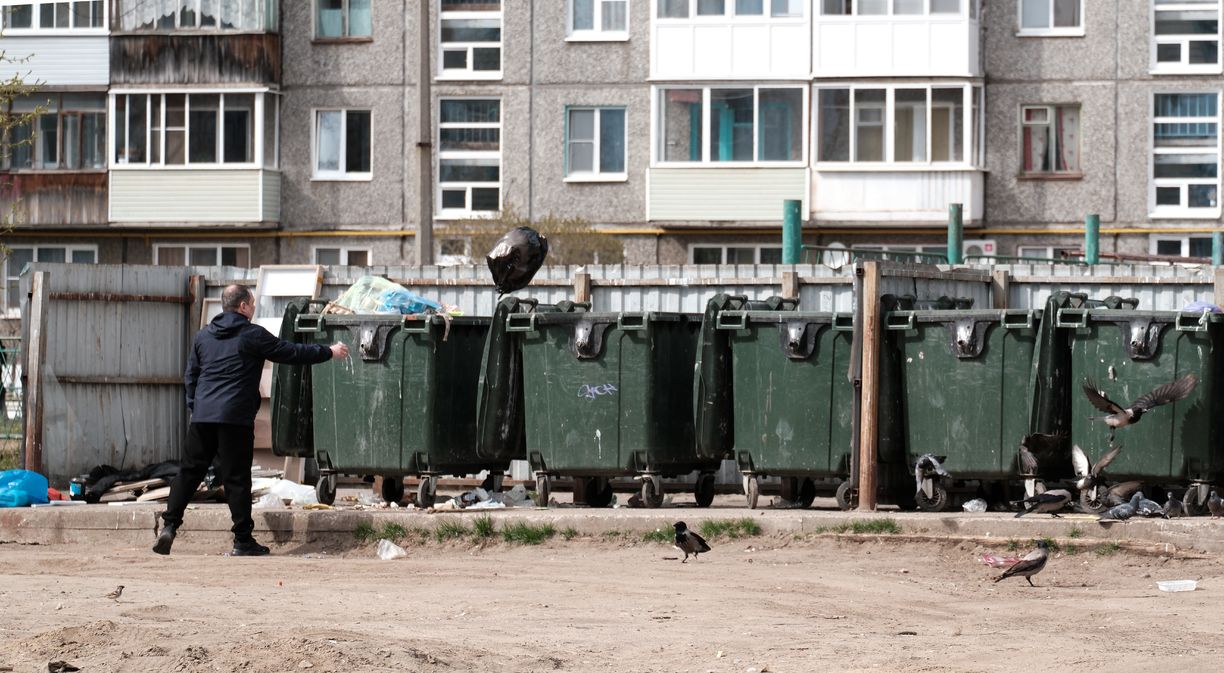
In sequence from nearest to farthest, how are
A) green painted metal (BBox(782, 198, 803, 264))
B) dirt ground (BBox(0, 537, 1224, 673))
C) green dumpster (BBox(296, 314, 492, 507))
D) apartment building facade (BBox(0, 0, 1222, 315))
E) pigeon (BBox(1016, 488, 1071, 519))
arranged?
dirt ground (BBox(0, 537, 1224, 673)) < pigeon (BBox(1016, 488, 1071, 519)) < green dumpster (BBox(296, 314, 492, 507)) < green painted metal (BBox(782, 198, 803, 264)) < apartment building facade (BBox(0, 0, 1222, 315))

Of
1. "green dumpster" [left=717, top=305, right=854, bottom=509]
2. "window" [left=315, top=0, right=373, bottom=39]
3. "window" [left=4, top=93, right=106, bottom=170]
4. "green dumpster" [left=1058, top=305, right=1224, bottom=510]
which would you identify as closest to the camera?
"green dumpster" [left=1058, top=305, right=1224, bottom=510]

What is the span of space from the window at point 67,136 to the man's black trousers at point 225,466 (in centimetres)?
2536

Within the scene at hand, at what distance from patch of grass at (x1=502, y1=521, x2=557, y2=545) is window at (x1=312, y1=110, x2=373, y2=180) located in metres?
24.4

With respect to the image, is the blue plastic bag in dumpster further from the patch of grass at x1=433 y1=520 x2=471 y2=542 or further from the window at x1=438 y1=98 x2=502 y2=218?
the window at x1=438 y1=98 x2=502 y2=218

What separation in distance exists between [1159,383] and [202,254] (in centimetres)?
Answer: 2682

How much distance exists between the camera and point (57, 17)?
36031 millimetres

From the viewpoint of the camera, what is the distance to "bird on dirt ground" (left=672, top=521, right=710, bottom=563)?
11.0 metres

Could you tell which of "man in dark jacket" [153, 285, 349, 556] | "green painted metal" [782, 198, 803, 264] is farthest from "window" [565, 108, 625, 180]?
"man in dark jacket" [153, 285, 349, 556]

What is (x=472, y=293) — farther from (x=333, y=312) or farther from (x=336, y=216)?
(x=336, y=216)

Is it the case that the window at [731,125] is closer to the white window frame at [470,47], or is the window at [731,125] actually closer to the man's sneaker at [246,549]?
the white window frame at [470,47]

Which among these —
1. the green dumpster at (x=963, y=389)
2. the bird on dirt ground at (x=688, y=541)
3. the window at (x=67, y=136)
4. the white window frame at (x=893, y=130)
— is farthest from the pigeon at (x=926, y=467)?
the window at (x=67, y=136)

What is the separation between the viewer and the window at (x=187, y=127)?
35562 millimetres

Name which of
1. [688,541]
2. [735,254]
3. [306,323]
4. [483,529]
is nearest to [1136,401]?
[688,541]

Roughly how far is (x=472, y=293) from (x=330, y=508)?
303 centimetres
